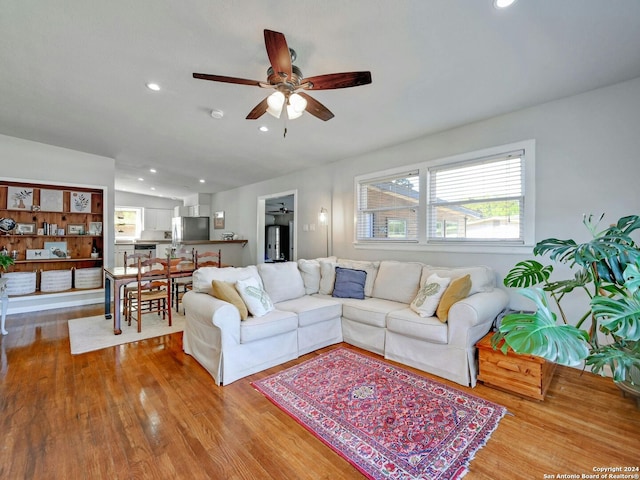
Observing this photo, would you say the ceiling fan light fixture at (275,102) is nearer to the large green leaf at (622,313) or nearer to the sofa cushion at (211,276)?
the sofa cushion at (211,276)

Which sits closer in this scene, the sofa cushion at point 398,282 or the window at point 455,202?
the window at point 455,202

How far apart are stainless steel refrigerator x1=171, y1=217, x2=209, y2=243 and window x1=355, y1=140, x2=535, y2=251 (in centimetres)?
612

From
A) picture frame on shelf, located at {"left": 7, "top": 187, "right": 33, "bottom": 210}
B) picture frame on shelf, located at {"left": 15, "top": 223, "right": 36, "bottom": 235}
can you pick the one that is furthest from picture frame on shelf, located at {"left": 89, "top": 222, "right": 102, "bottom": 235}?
picture frame on shelf, located at {"left": 7, "top": 187, "right": 33, "bottom": 210}

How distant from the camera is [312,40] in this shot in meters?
2.10

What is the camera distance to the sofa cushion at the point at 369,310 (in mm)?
3047

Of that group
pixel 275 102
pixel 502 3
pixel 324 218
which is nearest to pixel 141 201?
pixel 324 218

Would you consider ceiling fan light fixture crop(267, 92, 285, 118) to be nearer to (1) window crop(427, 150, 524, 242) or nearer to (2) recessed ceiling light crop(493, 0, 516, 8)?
(2) recessed ceiling light crop(493, 0, 516, 8)

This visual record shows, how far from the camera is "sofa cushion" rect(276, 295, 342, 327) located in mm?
3062

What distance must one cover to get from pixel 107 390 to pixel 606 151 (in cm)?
481

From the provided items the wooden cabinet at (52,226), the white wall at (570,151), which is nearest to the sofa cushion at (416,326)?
the white wall at (570,151)

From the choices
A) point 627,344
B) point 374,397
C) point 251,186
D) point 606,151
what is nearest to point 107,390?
point 374,397

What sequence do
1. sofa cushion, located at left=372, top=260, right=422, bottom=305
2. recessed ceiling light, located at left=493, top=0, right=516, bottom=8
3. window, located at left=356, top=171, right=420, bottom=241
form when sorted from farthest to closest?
1. window, located at left=356, top=171, right=420, bottom=241
2. sofa cushion, located at left=372, top=260, right=422, bottom=305
3. recessed ceiling light, located at left=493, top=0, right=516, bottom=8

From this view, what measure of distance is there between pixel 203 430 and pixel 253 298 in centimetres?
116

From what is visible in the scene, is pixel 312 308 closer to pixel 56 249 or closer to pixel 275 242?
pixel 56 249
